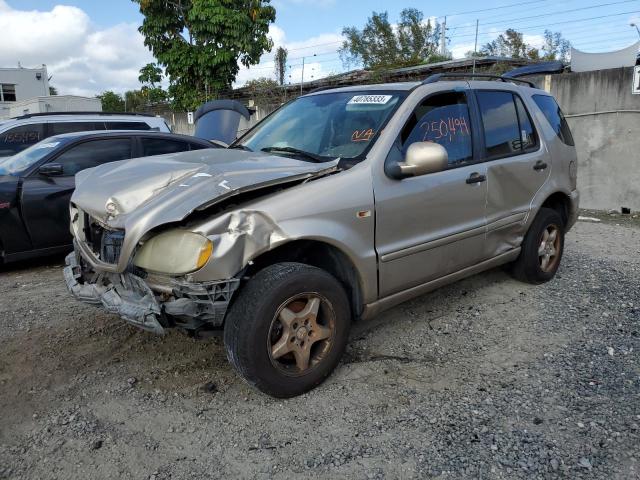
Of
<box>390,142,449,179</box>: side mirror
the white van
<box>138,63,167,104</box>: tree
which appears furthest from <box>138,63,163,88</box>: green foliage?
<box>390,142,449,179</box>: side mirror

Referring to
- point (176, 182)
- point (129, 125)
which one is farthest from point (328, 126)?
point (129, 125)

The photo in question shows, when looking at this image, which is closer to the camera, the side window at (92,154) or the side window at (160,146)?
the side window at (92,154)

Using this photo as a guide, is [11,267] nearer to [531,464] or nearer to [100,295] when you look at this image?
[100,295]

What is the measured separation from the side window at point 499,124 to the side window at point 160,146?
4.04 meters

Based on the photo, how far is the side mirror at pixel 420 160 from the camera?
3.34 m

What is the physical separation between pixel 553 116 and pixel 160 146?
4.57m

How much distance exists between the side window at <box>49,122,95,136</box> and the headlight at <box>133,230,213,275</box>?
715 cm

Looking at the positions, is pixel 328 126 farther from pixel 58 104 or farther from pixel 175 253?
pixel 58 104

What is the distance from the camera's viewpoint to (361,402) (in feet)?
10.3

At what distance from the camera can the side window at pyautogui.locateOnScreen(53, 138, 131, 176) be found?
6.18 m

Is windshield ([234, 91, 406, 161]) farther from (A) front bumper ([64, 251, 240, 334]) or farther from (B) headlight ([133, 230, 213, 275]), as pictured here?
(A) front bumper ([64, 251, 240, 334])

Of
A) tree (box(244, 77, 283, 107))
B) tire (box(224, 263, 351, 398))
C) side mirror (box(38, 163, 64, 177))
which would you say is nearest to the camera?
tire (box(224, 263, 351, 398))

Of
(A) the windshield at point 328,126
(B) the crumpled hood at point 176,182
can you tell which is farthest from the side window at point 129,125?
(B) the crumpled hood at point 176,182

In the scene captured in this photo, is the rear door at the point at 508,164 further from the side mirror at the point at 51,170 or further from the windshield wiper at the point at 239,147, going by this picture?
the side mirror at the point at 51,170
